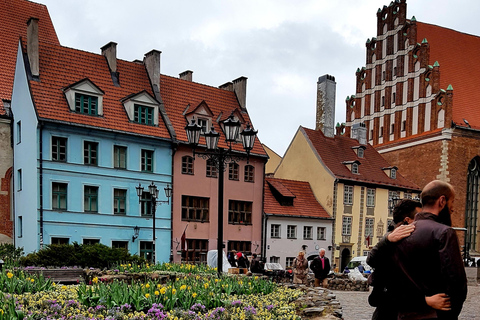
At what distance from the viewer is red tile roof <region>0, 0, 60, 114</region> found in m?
30.4

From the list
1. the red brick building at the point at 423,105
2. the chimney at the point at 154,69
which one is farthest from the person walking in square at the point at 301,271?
the red brick building at the point at 423,105

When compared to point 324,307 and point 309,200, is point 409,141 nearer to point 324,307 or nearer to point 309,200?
point 309,200

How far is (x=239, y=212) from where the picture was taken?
3328 centimetres

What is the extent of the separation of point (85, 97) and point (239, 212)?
1156cm

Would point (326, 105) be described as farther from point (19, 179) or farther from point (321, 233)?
point (19, 179)

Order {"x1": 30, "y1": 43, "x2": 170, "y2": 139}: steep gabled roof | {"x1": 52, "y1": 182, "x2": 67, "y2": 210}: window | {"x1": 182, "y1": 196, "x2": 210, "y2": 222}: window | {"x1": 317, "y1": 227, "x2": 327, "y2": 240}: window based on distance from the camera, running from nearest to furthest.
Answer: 1. {"x1": 52, "y1": 182, "x2": 67, "y2": 210}: window
2. {"x1": 30, "y1": 43, "x2": 170, "y2": 139}: steep gabled roof
3. {"x1": 182, "y1": 196, "x2": 210, "y2": 222}: window
4. {"x1": 317, "y1": 227, "x2": 327, "y2": 240}: window

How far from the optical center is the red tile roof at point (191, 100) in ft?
Answer: 106

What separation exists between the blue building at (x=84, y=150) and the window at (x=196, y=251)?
138cm

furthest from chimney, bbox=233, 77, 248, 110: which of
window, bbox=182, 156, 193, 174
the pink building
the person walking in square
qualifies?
the person walking in square

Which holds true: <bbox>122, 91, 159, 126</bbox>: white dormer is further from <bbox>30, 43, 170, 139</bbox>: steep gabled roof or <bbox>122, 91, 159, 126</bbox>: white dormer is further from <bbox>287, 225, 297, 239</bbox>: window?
<bbox>287, 225, 297, 239</bbox>: window

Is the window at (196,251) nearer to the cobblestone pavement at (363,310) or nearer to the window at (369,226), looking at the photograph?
the cobblestone pavement at (363,310)

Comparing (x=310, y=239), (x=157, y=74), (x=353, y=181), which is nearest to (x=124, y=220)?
(x=157, y=74)

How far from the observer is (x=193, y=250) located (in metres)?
31.2

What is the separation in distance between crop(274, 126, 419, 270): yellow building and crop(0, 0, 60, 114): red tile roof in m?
20.2
